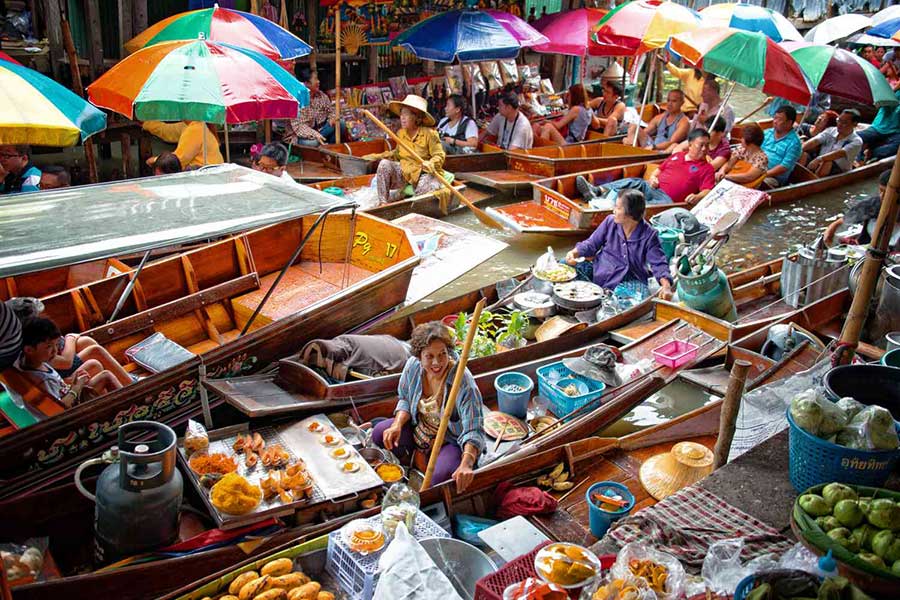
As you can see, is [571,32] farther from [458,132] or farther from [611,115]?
[458,132]

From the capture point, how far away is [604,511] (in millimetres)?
3963

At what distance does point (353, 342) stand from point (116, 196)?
1816 millimetres

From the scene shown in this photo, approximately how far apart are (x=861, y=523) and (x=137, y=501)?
3.10 meters

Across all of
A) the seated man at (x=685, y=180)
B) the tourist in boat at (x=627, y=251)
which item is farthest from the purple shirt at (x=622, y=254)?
the seated man at (x=685, y=180)

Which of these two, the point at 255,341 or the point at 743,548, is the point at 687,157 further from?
the point at 743,548

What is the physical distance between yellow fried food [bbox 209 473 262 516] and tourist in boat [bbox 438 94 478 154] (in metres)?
8.16

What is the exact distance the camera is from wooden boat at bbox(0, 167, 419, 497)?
4281 mm

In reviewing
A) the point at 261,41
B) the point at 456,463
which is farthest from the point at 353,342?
the point at 261,41

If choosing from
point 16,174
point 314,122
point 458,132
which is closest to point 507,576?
point 16,174

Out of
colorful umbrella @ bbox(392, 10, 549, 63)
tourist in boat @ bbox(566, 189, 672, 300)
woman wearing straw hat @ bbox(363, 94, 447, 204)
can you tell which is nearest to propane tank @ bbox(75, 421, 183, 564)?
tourist in boat @ bbox(566, 189, 672, 300)

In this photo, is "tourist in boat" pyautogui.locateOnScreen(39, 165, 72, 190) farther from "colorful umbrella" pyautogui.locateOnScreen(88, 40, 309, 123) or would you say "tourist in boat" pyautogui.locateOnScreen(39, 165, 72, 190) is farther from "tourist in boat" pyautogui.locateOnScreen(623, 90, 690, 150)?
"tourist in boat" pyautogui.locateOnScreen(623, 90, 690, 150)

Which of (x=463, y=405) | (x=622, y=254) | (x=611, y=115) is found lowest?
(x=463, y=405)

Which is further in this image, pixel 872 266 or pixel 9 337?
pixel 9 337

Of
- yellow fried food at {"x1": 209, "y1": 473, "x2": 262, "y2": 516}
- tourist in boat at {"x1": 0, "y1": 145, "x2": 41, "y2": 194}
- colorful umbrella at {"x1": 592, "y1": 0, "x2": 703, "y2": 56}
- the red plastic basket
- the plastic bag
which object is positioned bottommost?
yellow fried food at {"x1": 209, "y1": 473, "x2": 262, "y2": 516}
